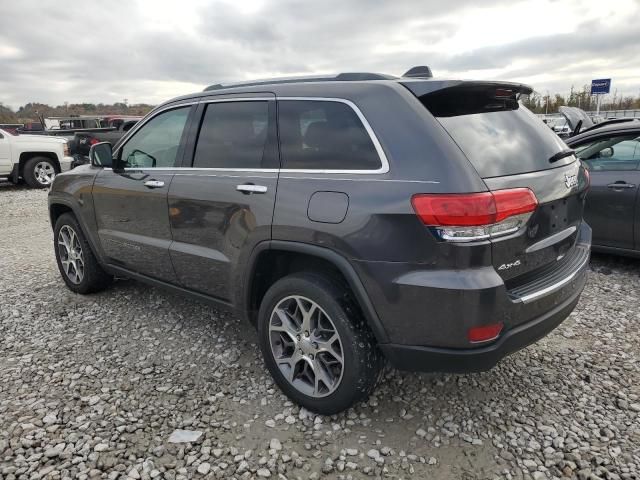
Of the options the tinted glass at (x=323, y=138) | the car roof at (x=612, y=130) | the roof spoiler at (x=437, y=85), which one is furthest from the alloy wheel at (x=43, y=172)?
the roof spoiler at (x=437, y=85)

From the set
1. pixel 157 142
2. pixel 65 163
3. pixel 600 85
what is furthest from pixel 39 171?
pixel 600 85

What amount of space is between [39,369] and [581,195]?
3.63 metres

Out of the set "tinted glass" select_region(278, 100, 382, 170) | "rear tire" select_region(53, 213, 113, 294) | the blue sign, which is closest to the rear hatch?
"tinted glass" select_region(278, 100, 382, 170)

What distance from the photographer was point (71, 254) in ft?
15.1

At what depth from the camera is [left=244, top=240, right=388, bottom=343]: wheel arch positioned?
2.37 meters

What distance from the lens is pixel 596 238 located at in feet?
15.8

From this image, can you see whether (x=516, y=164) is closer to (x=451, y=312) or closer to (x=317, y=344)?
(x=451, y=312)

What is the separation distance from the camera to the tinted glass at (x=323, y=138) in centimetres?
246

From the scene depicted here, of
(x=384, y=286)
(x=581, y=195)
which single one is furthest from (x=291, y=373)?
(x=581, y=195)

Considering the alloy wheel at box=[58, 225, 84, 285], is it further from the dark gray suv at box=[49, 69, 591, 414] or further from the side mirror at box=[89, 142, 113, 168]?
the dark gray suv at box=[49, 69, 591, 414]

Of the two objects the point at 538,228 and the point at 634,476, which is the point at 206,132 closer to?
the point at 538,228

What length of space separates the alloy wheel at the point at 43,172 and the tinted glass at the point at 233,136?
10.7 metres

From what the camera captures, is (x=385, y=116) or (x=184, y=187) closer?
(x=385, y=116)

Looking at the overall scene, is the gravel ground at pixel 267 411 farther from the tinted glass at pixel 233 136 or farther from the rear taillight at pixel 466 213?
the tinted glass at pixel 233 136
